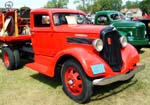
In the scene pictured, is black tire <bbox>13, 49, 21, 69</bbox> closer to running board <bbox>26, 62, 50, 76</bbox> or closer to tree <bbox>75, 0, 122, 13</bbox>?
running board <bbox>26, 62, 50, 76</bbox>

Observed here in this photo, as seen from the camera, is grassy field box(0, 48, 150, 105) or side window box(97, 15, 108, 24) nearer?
grassy field box(0, 48, 150, 105)

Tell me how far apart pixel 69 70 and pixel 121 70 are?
1068mm

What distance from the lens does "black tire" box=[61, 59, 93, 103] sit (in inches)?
223

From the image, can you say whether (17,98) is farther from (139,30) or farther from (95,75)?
(139,30)

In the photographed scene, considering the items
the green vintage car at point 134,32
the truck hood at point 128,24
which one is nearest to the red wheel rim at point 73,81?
the green vintage car at point 134,32

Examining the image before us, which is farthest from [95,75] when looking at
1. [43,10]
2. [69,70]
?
[43,10]

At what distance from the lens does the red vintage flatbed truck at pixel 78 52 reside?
5727 millimetres

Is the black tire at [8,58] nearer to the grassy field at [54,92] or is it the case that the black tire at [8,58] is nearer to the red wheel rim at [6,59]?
the red wheel rim at [6,59]

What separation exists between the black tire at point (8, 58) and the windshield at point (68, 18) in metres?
2.34

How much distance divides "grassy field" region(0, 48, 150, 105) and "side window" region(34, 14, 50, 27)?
4.58 ft

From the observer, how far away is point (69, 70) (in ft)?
20.0

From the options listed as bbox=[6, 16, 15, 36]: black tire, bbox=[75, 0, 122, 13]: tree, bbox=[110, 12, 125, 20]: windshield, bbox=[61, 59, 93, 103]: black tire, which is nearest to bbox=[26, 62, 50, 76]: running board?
bbox=[61, 59, 93, 103]: black tire

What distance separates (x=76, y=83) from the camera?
5.91 m

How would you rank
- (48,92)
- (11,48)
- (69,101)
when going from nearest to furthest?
(69,101)
(48,92)
(11,48)
